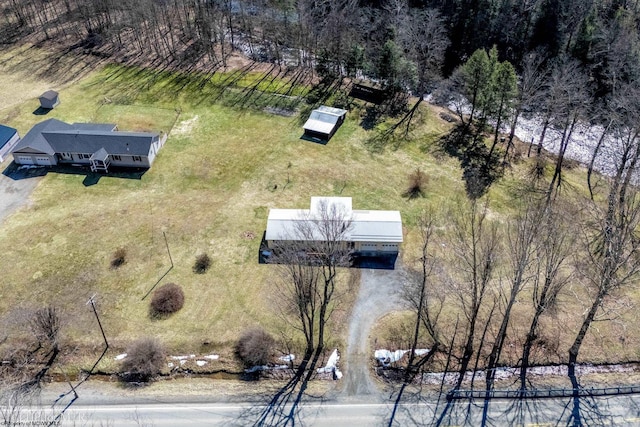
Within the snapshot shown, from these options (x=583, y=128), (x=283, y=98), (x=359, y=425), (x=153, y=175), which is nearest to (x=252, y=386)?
(x=359, y=425)

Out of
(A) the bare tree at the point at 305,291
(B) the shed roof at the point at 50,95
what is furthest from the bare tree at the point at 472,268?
(B) the shed roof at the point at 50,95

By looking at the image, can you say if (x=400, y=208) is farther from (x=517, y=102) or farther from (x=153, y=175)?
(x=153, y=175)

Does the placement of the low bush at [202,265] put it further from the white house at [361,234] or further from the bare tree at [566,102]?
the bare tree at [566,102]

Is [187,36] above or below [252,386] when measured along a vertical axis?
above

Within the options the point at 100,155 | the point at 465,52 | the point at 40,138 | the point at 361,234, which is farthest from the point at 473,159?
the point at 40,138

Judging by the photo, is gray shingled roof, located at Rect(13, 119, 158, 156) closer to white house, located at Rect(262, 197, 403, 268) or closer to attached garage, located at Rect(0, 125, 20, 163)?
attached garage, located at Rect(0, 125, 20, 163)

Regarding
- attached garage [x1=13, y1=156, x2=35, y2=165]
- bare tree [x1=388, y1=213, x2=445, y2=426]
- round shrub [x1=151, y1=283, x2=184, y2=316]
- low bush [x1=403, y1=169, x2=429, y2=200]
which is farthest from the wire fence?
attached garage [x1=13, y1=156, x2=35, y2=165]
